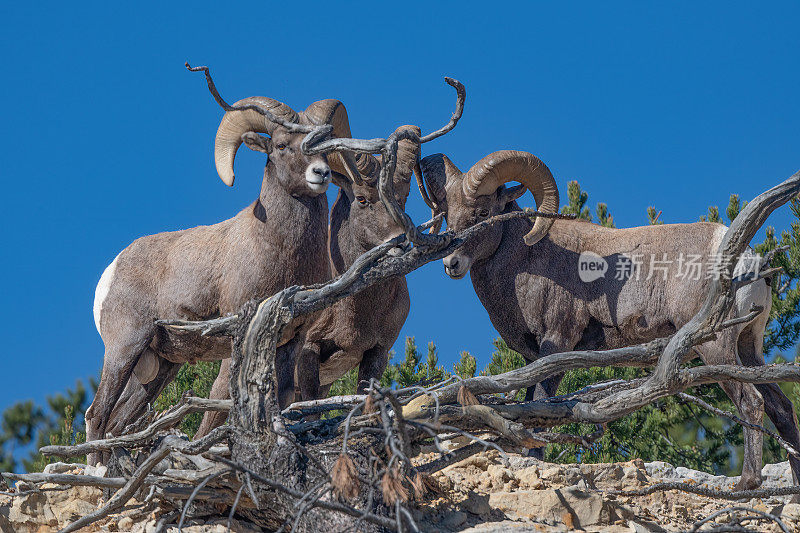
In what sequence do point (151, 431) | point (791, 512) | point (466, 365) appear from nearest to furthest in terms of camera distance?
point (151, 431) < point (791, 512) < point (466, 365)

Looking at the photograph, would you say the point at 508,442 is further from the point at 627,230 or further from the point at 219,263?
the point at 627,230

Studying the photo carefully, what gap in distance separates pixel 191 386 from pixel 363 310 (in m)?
5.70

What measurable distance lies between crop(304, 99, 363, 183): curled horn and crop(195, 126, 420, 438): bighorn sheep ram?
88mm

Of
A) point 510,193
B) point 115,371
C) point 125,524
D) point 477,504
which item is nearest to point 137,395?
point 115,371

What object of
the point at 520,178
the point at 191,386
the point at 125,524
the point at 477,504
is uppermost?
the point at 191,386

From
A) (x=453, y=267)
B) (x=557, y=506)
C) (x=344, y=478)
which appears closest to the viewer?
(x=344, y=478)

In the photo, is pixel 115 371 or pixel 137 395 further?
pixel 137 395

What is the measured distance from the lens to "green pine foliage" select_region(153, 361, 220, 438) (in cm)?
1173

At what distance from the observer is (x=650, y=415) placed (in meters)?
11.8

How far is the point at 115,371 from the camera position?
7.33m

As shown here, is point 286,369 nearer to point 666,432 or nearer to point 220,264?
point 220,264

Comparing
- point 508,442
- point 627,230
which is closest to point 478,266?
point 627,230

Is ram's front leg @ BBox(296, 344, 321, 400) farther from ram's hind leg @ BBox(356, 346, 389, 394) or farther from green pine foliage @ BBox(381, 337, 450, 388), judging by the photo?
green pine foliage @ BBox(381, 337, 450, 388)

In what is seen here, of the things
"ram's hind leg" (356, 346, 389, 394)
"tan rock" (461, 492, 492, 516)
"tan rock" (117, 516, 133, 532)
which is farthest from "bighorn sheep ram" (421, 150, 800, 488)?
"tan rock" (117, 516, 133, 532)
